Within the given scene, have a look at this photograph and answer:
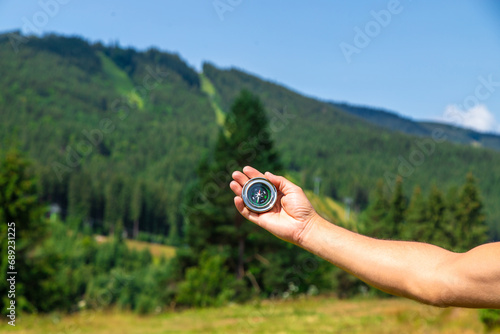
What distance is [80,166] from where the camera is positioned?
14538 centimetres

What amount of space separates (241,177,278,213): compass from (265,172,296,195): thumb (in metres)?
0.04

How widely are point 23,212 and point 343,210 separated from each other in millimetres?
120717

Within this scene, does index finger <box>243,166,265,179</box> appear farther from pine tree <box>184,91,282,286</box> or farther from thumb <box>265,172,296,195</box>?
pine tree <box>184,91,282,286</box>

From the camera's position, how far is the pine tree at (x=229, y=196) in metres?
27.2

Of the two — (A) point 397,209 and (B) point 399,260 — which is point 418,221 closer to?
(A) point 397,209

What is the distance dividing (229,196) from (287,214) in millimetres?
25091

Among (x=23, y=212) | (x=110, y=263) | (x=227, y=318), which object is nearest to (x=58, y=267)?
(x=23, y=212)

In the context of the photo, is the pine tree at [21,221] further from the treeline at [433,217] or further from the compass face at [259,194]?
the treeline at [433,217]

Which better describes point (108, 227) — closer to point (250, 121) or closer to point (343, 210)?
point (343, 210)

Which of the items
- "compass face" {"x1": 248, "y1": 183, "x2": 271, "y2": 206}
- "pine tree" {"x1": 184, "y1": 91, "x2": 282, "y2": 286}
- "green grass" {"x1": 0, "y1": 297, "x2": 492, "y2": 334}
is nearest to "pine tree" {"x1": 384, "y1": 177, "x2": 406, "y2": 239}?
"pine tree" {"x1": 184, "y1": 91, "x2": 282, "y2": 286}

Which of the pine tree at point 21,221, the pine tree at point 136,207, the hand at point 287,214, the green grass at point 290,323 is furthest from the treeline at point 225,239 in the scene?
the pine tree at point 136,207

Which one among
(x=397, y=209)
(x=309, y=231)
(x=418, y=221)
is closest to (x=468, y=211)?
(x=418, y=221)

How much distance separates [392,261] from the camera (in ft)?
5.78

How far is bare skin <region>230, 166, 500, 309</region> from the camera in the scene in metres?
1.55
